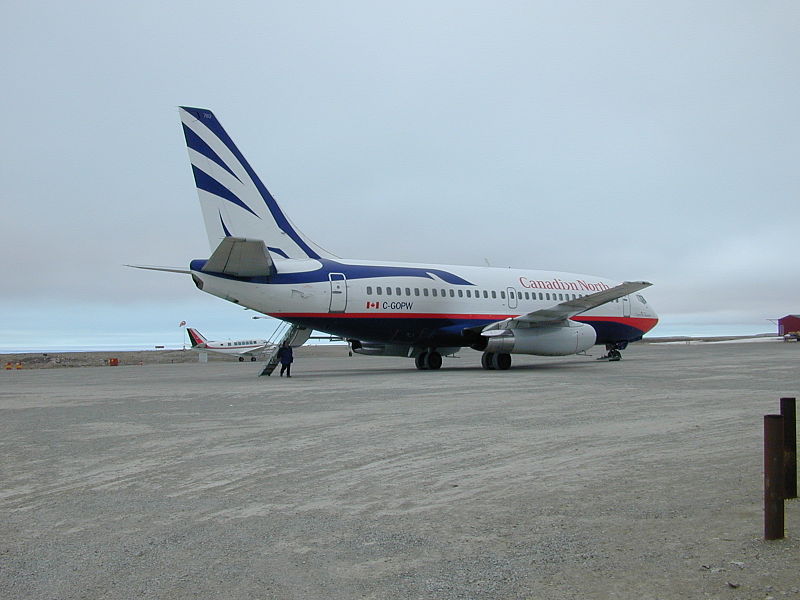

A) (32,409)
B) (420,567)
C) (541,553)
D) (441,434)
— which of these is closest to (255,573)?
(420,567)

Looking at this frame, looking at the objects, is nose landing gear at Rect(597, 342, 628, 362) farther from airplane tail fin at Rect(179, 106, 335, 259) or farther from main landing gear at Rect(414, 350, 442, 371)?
airplane tail fin at Rect(179, 106, 335, 259)

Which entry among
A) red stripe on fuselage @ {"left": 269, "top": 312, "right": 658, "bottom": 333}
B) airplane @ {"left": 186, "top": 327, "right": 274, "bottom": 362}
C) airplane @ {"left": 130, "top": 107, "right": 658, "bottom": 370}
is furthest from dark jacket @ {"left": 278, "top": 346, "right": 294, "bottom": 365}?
airplane @ {"left": 186, "top": 327, "right": 274, "bottom": 362}

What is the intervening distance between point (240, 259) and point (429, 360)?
369 inches

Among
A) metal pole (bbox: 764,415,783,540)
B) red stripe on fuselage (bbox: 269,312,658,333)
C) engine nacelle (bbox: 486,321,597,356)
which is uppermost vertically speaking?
red stripe on fuselage (bbox: 269,312,658,333)

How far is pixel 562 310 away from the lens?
22875 mm

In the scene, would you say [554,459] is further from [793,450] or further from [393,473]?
[793,450]

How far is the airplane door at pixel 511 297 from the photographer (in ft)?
86.2

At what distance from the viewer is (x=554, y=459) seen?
706 cm

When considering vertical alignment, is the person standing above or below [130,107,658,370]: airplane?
below

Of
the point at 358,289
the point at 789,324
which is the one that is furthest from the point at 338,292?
the point at 789,324

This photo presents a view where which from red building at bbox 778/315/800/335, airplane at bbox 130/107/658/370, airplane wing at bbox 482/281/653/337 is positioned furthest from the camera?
red building at bbox 778/315/800/335

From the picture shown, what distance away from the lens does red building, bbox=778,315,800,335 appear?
270ft

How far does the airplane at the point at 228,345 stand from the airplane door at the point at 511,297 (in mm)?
27205

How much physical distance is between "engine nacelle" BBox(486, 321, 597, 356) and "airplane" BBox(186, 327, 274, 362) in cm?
2943
